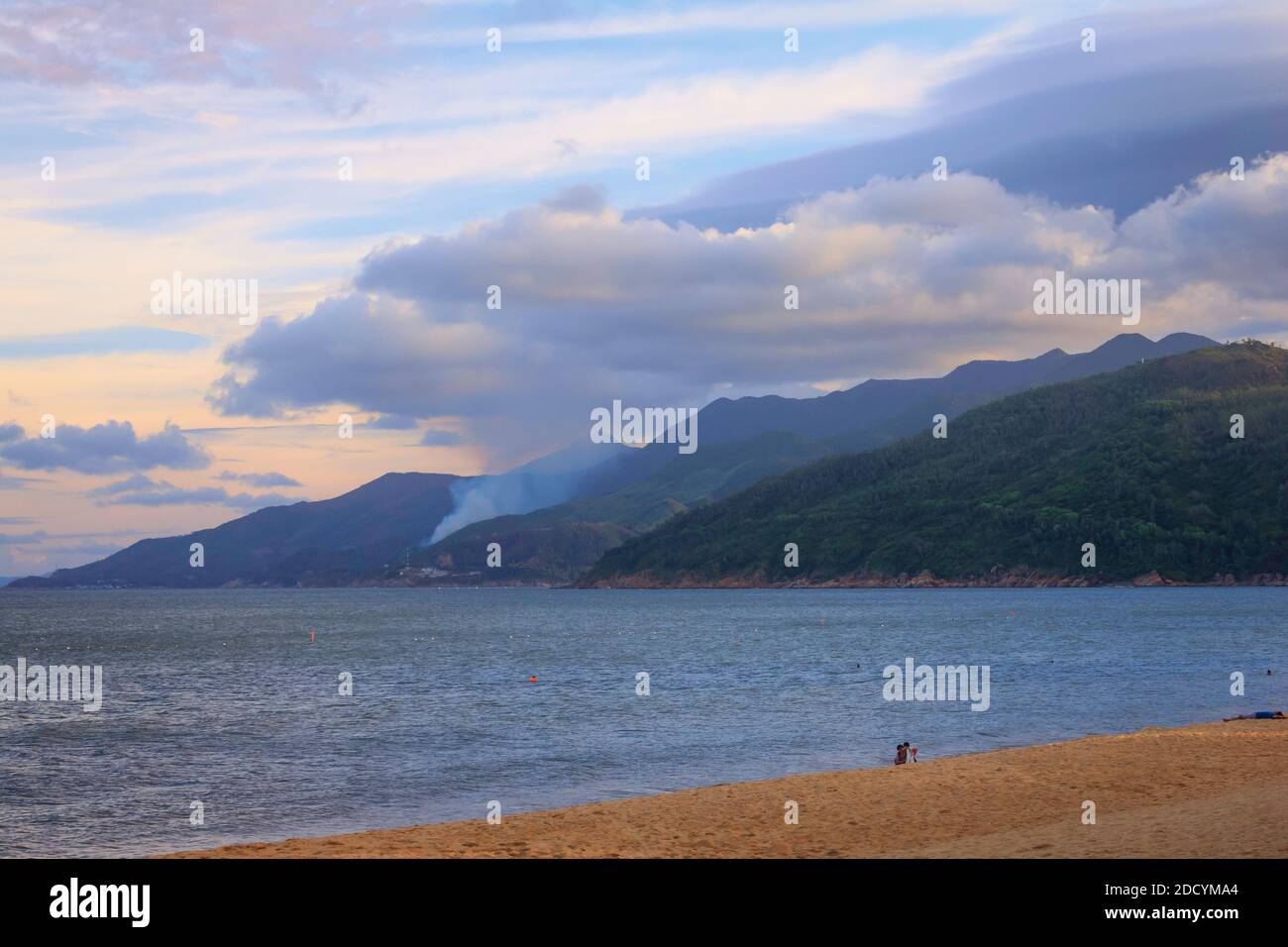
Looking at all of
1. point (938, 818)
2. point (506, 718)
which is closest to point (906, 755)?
point (938, 818)

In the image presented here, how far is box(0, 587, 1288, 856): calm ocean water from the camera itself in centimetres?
3666

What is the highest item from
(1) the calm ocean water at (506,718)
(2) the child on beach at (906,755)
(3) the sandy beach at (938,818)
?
(3) the sandy beach at (938,818)

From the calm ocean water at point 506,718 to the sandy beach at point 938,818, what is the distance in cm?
493

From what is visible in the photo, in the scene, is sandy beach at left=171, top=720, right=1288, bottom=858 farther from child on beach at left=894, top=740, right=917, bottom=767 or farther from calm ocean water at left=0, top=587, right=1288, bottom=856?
calm ocean water at left=0, top=587, right=1288, bottom=856

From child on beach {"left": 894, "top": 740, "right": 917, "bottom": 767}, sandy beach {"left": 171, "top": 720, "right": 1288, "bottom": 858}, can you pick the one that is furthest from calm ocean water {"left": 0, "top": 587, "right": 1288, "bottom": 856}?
sandy beach {"left": 171, "top": 720, "right": 1288, "bottom": 858}

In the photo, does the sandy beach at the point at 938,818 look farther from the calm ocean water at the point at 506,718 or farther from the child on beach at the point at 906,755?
the calm ocean water at the point at 506,718

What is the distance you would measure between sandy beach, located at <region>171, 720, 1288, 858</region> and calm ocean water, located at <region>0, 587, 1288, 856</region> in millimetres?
4931

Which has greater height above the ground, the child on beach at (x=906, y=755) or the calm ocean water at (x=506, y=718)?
the child on beach at (x=906, y=755)

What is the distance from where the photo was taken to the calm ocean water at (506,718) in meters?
36.7

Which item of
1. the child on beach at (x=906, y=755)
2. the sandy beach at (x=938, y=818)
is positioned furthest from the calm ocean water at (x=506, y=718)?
the sandy beach at (x=938, y=818)

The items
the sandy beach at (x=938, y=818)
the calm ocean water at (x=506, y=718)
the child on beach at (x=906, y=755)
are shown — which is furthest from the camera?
the child on beach at (x=906, y=755)

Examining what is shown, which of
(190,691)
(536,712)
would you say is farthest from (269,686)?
(536,712)

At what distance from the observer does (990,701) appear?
205ft
